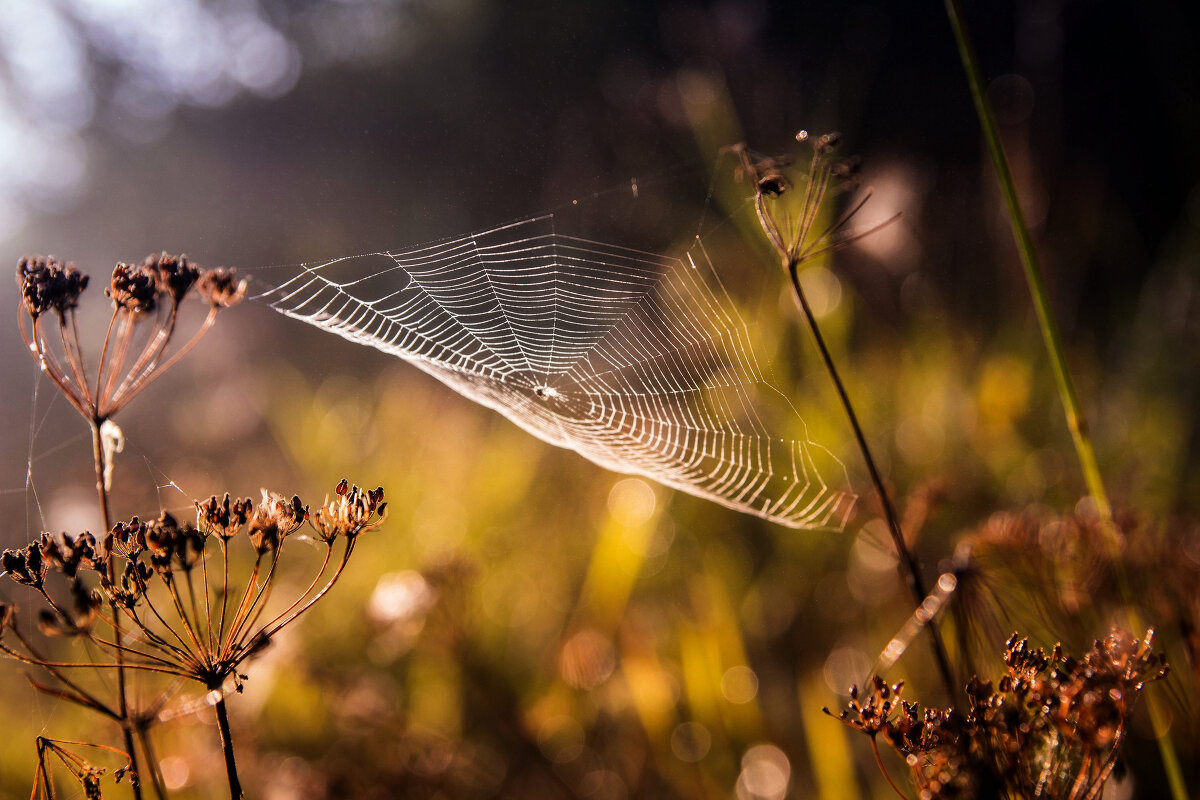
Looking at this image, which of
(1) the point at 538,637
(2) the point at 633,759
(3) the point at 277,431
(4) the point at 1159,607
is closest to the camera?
(4) the point at 1159,607

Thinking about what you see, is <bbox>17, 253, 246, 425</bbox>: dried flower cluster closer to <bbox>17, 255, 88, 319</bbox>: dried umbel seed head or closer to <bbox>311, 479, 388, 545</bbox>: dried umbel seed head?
<bbox>17, 255, 88, 319</bbox>: dried umbel seed head

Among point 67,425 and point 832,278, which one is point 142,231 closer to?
point 67,425

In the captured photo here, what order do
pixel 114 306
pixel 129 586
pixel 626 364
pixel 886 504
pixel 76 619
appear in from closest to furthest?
pixel 76 619 → pixel 129 586 → pixel 886 504 → pixel 114 306 → pixel 626 364

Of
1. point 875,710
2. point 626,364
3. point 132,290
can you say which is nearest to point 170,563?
point 132,290

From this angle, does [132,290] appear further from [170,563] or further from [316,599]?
[316,599]

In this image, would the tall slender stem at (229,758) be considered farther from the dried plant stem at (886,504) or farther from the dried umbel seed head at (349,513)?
the dried plant stem at (886,504)

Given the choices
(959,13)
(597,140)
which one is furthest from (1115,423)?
(597,140)
